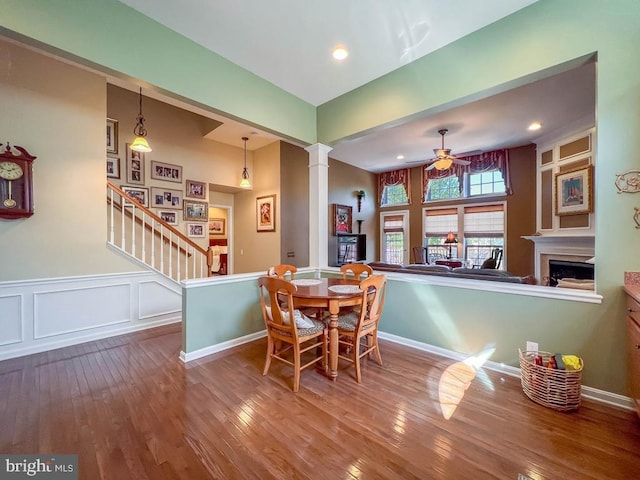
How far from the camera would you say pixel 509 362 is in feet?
8.11

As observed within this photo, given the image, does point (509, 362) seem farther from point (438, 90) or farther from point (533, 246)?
point (533, 246)

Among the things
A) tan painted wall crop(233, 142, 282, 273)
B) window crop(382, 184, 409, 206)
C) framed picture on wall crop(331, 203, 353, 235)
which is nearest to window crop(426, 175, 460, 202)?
window crop(382, 184, 409, 206)

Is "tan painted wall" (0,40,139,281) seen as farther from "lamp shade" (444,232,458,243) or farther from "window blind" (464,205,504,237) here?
"window blind" (464,205,504,237)

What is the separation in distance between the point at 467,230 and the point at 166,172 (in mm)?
6929

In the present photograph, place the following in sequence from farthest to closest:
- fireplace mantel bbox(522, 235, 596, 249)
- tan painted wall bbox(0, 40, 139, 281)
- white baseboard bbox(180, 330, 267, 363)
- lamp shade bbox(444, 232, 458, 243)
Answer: lamp shade bbox(444, 232, 458, 243) < fireplace mantel bbox(522, 235, 596, 249) < tan painted wall bbox(0, 40, 139, 281) < white baseboard bbox(180, 330, 267, 363)

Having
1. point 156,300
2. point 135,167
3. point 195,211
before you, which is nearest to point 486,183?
point 195,211

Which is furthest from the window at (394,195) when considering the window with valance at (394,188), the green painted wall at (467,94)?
the green painted wall at (467,94)

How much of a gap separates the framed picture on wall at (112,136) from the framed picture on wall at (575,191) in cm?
764

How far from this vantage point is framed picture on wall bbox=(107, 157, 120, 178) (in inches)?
177

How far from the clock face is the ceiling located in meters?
2.10

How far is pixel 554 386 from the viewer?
1967mm

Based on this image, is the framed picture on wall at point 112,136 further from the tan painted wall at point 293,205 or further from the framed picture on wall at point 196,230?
Answer: the tan painted wall at point 293,205

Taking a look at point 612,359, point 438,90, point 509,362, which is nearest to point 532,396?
point 509,362

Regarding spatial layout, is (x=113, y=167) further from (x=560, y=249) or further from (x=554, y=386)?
(x=560, y=249)
